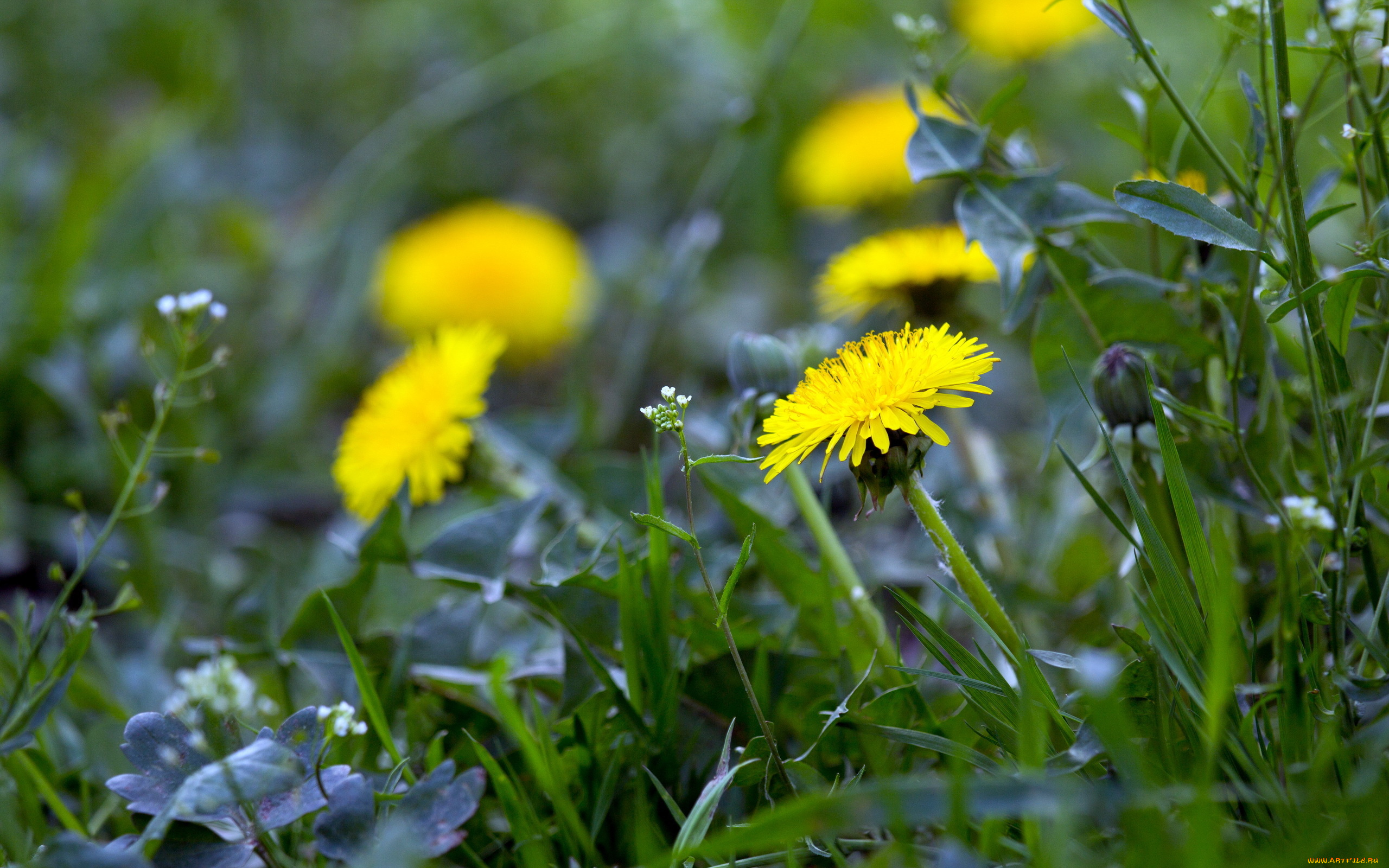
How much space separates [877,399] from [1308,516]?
23 centimetres

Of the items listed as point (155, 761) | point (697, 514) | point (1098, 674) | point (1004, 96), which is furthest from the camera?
point (697, 514)

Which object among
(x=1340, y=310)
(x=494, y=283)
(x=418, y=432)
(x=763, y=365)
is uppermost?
(x=1340, y=310)

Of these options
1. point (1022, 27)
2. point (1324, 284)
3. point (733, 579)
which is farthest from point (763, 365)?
point (1022, 27)

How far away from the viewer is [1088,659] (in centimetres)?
39

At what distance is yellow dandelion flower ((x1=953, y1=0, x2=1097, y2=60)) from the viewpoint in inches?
71.3

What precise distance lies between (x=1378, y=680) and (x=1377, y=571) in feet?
0.41

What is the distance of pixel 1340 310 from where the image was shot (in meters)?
0.57

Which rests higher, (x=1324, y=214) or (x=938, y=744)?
(x=1324, y=214)

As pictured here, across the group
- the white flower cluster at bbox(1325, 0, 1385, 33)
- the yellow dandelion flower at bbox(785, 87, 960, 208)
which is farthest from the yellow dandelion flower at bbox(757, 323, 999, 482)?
the yellow dandelion flower at bbox(785, 87, 960, 208)

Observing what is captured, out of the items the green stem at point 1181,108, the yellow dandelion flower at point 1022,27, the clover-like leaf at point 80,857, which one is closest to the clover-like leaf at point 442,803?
the clover-like leaf at point 80,857

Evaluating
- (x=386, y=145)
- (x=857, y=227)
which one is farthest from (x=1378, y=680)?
(x=386, y=145)

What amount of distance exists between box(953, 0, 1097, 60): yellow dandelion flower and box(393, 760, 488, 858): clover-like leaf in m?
1.69

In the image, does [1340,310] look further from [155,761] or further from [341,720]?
[155,761]

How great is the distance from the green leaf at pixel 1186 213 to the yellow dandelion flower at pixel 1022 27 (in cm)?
137
